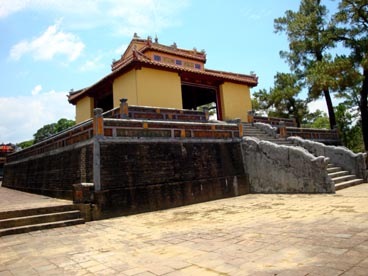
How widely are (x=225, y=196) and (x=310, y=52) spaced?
1291cm

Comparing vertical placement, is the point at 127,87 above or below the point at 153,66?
below

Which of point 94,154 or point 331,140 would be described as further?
point 331,140

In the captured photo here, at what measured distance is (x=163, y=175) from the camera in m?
8.77

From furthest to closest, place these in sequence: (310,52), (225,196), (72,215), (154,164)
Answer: (310,52), (225,196), (154,164), (72,215)

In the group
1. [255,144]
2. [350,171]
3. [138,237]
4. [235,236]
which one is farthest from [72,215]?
[350,171]

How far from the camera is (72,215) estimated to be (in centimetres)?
695

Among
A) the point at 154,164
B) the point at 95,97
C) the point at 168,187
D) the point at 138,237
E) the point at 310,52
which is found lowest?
the point at 138,237

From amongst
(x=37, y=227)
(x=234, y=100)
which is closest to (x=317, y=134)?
(x=234, y=100)

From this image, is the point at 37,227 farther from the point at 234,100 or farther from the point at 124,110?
the point at 234,100

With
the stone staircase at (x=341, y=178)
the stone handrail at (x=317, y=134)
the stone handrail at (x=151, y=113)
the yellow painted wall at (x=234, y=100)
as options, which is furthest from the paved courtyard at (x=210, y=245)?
the yellow painted wall at (x=234, y=100)

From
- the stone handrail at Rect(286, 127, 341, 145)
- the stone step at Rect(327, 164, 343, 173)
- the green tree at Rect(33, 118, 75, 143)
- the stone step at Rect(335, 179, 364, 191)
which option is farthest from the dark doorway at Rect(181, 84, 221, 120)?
the green tree at Rect(33, 118, 75, 143)

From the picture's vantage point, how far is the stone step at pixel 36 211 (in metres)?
6.28

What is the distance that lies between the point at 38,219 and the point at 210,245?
446 centimetres

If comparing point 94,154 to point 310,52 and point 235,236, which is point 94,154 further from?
point 310,52
